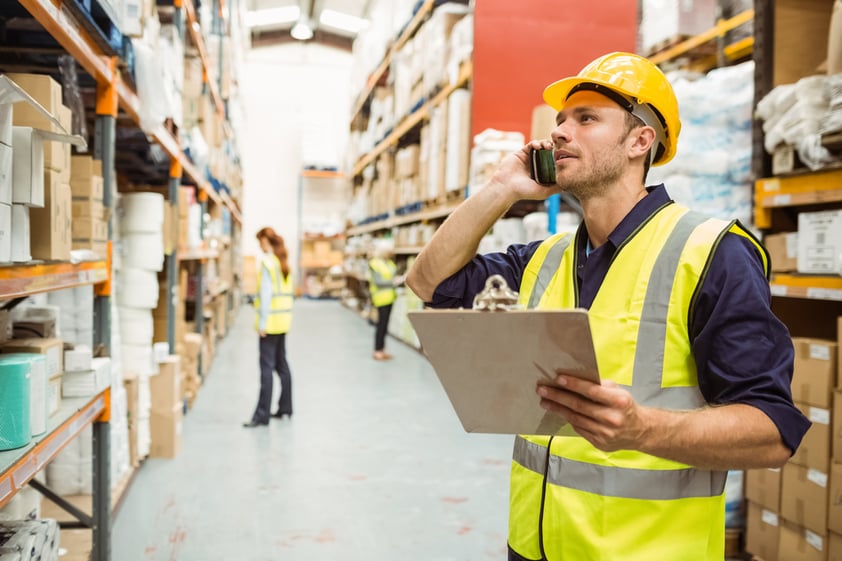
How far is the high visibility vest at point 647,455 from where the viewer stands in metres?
1.42

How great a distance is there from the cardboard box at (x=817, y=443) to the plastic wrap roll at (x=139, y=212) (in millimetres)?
3833

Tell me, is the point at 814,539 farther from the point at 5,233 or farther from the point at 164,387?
the point at 164,387

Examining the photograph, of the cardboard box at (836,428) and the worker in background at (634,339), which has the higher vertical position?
the worker in background at (634,339)

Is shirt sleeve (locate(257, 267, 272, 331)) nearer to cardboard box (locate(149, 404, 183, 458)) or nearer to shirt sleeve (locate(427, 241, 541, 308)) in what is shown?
cardboard box (locate(149, 404, 183, 458))

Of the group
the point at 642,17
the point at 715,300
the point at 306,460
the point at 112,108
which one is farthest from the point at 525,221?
the point at 715,300

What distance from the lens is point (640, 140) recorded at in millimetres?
1650

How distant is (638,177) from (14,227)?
176 centimetres

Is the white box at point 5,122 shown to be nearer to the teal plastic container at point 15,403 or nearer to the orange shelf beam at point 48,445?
the teal plastic container at point 15,403

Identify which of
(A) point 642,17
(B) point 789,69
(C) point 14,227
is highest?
(A) point 642,17

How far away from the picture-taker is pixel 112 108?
9.82ft

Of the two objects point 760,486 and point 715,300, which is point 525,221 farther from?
point 715,300

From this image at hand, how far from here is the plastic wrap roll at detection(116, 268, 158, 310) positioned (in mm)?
4445

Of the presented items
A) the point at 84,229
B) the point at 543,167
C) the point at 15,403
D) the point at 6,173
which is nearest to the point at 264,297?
the point at 84,229

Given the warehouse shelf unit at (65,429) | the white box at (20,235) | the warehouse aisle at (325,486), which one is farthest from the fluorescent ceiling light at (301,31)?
the white box at (20,235)
